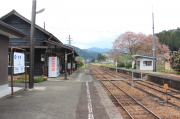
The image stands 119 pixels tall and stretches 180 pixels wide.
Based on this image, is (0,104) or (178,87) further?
(178,87)

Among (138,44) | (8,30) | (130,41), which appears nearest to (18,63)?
(8,30)

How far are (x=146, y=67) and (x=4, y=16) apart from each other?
2380 centimetres

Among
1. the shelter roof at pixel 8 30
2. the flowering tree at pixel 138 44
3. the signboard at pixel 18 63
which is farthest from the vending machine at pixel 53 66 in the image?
the flowering tree at pixel 138 44

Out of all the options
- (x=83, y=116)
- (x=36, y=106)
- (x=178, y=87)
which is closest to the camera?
(x=83, y=116)

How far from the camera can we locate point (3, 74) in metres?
6.75

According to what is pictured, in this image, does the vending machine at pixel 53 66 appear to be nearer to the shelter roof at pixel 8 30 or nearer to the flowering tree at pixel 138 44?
the shelter roof at pixel 8 30

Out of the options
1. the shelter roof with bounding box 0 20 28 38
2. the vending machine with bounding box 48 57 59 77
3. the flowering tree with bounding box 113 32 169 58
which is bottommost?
the vending machine with bounding box 48 57 59 77

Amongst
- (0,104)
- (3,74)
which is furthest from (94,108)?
(3,74)

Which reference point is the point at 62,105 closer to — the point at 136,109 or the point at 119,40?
the point at 136,109

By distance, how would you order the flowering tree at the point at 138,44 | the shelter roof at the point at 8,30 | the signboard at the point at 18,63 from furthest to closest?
the flowering tree at the point at 138,44 < the signboard at the point at 18,63 < the shelter roof at the point at 8,30

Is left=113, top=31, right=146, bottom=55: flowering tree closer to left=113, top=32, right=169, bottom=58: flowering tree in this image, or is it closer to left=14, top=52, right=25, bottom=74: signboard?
left=113, top=32, right=169, bottom=58: flowering tree

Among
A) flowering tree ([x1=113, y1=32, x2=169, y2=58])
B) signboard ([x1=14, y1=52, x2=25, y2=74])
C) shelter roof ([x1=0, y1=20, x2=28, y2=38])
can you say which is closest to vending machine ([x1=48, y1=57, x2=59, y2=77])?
shelter roof ([x1=0, y1=20, x2=28, y2=38])

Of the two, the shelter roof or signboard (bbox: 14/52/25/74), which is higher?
the shelter roof

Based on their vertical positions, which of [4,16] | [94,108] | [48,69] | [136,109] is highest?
[4,16]
